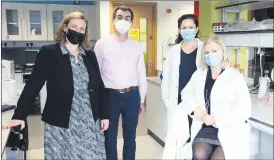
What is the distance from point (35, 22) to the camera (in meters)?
2.52

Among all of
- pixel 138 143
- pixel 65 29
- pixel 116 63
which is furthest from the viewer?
pixel 138 143

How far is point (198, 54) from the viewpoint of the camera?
664 millimetres

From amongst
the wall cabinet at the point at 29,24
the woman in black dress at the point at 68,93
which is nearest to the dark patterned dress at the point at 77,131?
the woman in black dress at the point at 68,93

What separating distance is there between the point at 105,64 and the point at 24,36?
1927mm

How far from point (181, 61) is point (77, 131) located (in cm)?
51

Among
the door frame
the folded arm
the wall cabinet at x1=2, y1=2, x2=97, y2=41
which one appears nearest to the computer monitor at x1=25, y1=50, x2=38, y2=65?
the wall cabinet at x1=2, y1=2, x2=97, y2=41

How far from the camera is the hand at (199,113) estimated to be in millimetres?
644

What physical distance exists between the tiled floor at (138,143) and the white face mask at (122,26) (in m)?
0.44

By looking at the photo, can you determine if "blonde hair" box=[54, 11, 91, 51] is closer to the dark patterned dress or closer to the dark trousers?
the dark patterned dress

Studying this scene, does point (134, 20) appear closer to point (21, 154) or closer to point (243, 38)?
point (243, 38)

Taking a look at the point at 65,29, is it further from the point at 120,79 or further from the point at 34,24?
the point at 34,24

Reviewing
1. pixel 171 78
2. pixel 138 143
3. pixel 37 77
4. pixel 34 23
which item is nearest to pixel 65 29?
pixel 37 77

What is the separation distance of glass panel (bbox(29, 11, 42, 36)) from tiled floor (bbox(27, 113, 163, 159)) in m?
0.91

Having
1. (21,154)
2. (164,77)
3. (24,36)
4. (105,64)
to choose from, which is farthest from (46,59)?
(24,36)
